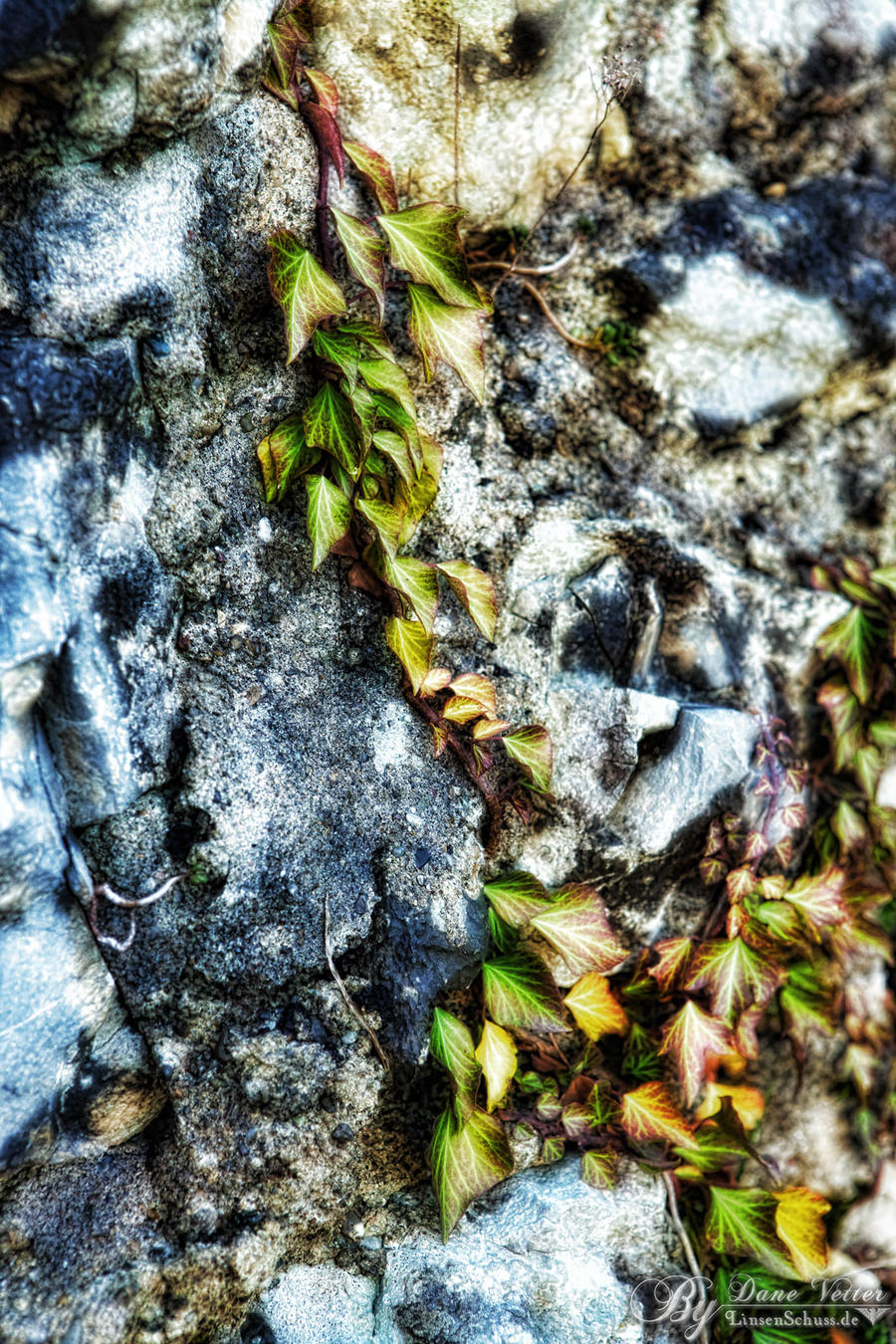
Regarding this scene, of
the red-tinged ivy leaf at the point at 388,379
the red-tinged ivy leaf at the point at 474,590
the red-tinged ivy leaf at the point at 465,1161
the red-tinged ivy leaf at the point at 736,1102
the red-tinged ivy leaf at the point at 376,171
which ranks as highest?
the red-tinged ivy leaf at the point at 376,171

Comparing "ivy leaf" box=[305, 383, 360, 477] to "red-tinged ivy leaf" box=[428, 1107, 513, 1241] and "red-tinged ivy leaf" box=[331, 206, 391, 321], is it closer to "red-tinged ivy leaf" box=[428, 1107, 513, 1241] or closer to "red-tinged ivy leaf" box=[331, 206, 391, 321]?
"red-tinged ivy leaf" box=[331, 206, 391, 321]

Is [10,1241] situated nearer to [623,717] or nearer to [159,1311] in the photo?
[159,1311]

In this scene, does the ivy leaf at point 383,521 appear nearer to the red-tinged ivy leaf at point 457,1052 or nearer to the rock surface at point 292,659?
the rock surface at point 292,659

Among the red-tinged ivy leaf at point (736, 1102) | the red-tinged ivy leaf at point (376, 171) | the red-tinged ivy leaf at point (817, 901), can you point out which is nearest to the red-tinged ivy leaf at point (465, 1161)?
the red-tinged ivy leaf at point (736, 1102)

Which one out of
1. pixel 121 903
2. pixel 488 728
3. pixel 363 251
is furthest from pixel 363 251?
pixel 121 903

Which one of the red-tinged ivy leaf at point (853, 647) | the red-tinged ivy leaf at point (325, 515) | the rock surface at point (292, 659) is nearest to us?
the rock surface at point (292, 659)

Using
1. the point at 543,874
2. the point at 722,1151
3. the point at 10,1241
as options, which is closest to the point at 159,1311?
the point at 10,1241
